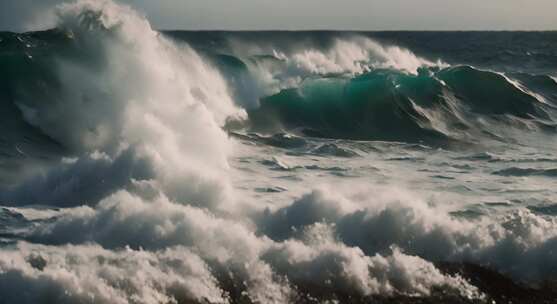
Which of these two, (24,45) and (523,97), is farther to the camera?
(523,97)

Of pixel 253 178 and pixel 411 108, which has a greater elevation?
pixel 411 108

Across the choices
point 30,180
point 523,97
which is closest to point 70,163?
point 30,180

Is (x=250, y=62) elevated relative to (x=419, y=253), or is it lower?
elevated

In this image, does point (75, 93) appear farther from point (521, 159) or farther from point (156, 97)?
point (521, 159)

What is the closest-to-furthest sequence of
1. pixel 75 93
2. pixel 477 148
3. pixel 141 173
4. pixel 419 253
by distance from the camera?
1. pixel 419 253
2. pixel 141 173
3. pixel 75 93
4. pixel 477 148

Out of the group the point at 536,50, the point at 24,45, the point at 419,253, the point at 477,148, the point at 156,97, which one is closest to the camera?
the point at 419,253

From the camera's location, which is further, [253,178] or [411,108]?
[411,108]

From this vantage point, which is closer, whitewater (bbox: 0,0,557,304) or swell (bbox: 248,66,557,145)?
whitewater (bbox: 0,0,557,304)

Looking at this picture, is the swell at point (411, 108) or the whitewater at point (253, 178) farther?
the swell at point (411, 108)
